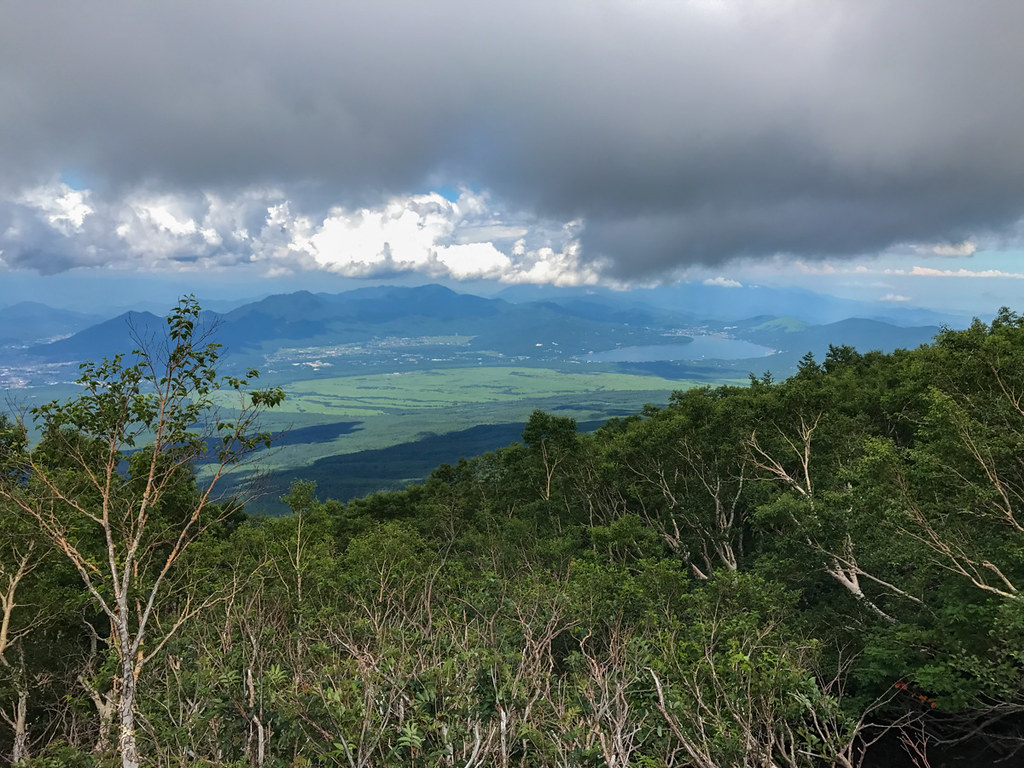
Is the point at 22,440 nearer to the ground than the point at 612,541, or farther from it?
farther from it

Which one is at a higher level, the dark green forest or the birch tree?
the birch tree

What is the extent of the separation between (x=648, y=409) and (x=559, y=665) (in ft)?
66.4

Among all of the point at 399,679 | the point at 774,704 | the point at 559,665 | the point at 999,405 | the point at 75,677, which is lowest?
the point at 75,677

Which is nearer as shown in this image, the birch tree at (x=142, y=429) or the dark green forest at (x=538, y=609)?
the birch tree at (x=142, y=429)

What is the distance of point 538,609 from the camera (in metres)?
15.4

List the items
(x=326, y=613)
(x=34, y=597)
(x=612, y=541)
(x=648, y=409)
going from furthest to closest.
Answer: (x=648, y=409) < (x=612, y=541) < (x=34, y=597) < (x=326, y=613)

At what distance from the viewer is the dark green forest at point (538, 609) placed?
29.5 feet

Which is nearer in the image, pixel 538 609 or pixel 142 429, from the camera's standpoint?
pixel 142 429

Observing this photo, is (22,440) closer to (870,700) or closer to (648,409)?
(870,700)

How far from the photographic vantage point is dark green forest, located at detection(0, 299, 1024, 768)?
29.5 ft

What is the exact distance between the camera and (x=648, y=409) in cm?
3434

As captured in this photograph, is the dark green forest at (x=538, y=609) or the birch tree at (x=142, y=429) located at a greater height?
the birch tree at (x=142, y=429)

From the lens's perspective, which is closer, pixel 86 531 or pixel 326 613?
pixel 326 613

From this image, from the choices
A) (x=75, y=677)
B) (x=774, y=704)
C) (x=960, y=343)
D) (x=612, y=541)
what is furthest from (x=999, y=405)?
(x=75, y=677)
